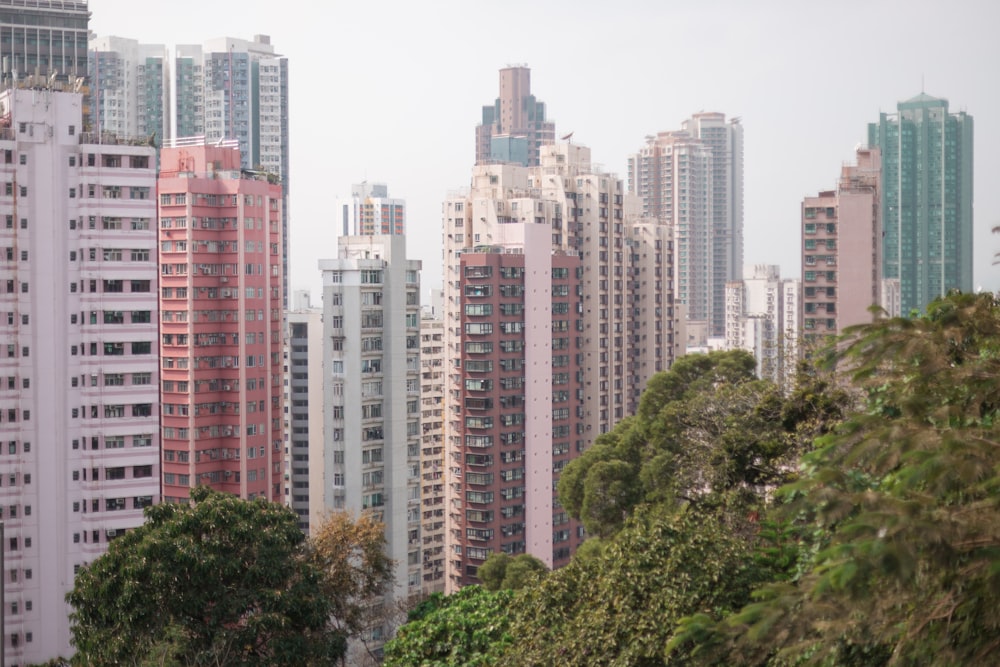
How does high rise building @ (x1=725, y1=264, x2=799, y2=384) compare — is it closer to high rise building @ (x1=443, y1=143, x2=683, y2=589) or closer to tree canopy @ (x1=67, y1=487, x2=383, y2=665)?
high rise building @ (x1=443, y1=143, x2=683, y2=589)

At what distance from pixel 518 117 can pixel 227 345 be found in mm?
105734

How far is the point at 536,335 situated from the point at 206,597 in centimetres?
3056

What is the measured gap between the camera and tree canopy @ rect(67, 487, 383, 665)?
18.7m

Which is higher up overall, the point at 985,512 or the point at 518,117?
the point at 518,117

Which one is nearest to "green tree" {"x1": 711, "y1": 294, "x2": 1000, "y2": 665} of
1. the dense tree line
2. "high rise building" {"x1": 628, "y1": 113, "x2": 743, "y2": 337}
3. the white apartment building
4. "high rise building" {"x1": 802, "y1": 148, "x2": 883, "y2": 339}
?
the dense tree line

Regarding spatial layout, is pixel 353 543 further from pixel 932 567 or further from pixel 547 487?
pixel 547 487

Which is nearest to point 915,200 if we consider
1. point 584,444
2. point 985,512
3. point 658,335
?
point 658,335

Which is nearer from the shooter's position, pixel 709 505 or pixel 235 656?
pixel 709 505

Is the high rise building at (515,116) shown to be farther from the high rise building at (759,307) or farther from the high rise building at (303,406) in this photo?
the high rise building at (303,406)

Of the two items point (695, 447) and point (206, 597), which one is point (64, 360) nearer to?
point (206, 597)

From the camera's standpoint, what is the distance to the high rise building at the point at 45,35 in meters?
48.8

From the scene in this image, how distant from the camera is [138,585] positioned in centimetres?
1889

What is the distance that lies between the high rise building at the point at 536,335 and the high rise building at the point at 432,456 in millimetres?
3443

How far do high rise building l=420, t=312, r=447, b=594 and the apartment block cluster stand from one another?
15 cm
